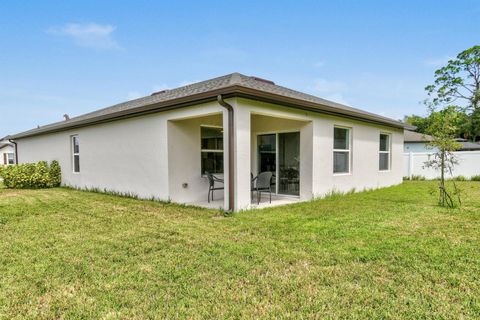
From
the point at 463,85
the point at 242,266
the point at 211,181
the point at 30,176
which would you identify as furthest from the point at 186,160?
the point at 463,85

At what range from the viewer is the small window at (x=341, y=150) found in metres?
9.29

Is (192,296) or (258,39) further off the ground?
(258,39)

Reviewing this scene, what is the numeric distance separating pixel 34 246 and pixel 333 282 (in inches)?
162

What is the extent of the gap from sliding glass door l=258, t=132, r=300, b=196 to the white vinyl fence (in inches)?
370

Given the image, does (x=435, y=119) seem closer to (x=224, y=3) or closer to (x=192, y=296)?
(x=192, y=296)

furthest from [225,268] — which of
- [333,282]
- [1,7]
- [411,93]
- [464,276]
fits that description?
[411,93]

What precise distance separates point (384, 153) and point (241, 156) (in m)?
7.98

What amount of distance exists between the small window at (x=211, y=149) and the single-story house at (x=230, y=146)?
0.10 ft

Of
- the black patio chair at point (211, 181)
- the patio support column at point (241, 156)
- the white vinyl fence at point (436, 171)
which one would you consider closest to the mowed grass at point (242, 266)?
the patio support column at point (241, 156)

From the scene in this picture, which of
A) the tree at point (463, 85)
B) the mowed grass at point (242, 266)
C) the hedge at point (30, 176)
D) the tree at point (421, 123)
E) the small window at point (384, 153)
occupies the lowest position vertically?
the mowed grass at point (242, 266)

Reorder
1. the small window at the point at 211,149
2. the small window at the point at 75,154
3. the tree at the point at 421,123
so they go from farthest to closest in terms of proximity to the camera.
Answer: the small window at the point at 75,154, the small window at the point at 211,149, the tree at the point at 421,123

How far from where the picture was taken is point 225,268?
3367 millimetres

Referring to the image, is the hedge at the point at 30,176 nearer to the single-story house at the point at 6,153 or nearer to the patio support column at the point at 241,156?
the patio support column at the point at 241,156

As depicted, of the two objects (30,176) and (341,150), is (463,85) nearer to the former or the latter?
(341,150)
